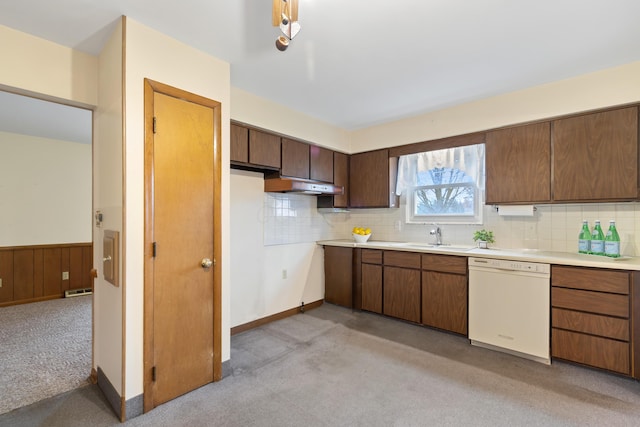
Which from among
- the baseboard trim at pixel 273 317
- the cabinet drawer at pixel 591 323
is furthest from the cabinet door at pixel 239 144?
the cabinet drawer at pixel 591 323

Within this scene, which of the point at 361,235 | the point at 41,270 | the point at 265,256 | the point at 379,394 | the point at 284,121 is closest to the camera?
the point at 379,394

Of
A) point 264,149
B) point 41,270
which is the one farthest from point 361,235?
point 41,270

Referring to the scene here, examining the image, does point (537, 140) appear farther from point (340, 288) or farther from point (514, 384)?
point (340, 288)

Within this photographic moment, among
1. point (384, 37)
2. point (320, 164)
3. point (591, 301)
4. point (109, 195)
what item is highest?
point (384, 37)

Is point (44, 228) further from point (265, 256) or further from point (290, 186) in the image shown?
point (290, 186)

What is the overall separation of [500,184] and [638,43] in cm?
136

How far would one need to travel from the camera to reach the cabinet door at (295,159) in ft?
11.1

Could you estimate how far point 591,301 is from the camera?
2316mm

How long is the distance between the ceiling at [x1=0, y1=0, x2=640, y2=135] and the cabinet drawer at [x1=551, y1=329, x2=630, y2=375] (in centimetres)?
220

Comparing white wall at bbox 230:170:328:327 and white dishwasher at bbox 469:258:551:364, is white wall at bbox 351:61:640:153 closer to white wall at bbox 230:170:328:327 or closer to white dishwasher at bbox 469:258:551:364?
white dishwasher at bbox 469:258:551:364

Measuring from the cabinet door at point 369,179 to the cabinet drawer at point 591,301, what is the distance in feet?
6.59

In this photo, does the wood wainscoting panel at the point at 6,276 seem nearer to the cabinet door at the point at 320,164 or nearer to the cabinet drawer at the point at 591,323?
the cabinet door at the point at 320,164

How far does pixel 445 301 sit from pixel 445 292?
0.09 meters

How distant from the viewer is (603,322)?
7.49 feet
